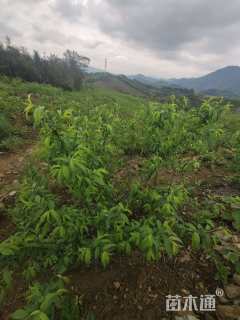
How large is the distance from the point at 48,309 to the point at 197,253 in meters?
1.97

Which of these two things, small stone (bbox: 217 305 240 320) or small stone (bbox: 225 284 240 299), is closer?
small stone (bbox: 217 305 240 320)

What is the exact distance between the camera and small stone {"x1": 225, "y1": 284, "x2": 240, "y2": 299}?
7.88 ft

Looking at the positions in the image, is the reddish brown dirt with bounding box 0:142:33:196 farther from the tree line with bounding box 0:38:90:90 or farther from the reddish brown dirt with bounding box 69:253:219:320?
the tree line with bounding box 0:38:90:90

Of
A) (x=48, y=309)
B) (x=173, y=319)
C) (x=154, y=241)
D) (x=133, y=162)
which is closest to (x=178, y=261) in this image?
(x=173, y=319)

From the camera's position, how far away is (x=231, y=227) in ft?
10.9

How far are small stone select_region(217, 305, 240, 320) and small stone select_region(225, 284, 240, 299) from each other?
0.14m

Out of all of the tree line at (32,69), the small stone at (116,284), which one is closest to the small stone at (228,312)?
the small stone at (116,284)

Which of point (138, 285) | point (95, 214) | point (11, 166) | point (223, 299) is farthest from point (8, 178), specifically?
point (223, 299)

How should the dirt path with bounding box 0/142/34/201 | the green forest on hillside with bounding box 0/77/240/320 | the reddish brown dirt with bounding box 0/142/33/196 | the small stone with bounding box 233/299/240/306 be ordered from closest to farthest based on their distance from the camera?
the green forest on hillside with bounding box 0/77/240/320
the small stone with bounding box 233/299/240/306
the dirt path with bounding box 0/142/34/201
the reddish brown dirt with bounding box 0/142/33/196

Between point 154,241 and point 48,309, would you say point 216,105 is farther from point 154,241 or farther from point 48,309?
point 48,309

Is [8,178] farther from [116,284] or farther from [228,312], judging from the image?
[228,312]

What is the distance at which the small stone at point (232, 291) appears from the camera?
2.40 metres

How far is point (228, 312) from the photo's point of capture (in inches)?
88.5

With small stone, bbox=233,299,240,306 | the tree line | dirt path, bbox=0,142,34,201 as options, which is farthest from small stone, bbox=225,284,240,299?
the tree line
